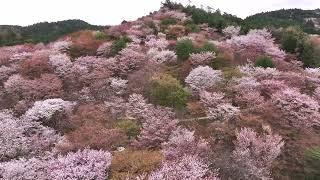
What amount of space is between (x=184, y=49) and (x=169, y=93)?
35.8ft

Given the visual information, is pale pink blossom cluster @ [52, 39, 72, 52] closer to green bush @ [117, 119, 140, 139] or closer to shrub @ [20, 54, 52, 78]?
shrub @ [20, 54, 52, 78]

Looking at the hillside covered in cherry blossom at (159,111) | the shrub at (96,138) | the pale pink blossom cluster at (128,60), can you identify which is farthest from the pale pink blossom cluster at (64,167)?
the pale pink blossom cluster at (128,60)

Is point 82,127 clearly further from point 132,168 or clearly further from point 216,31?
point 216,31

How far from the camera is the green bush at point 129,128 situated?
35562mm

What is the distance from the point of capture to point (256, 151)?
104ft

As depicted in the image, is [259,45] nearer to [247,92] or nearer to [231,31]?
[231,31]

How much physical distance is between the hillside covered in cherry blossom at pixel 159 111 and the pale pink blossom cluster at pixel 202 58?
93 millimetres

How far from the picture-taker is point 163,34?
63531 millimetres

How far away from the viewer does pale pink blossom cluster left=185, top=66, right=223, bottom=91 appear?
43.1 metres

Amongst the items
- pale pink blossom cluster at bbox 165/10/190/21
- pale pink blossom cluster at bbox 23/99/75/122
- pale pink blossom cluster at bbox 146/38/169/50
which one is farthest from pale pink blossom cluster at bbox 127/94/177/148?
pale pink blossom cluster at bbox 165/10/190/21

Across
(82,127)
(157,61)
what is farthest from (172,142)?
(157,61)

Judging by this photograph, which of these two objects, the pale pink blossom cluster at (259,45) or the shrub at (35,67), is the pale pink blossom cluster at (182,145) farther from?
the pale pink blossom cluster at (259,45)

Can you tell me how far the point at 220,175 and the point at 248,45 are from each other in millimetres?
30773

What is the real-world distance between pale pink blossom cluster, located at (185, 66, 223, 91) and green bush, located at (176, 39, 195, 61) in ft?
19.0
